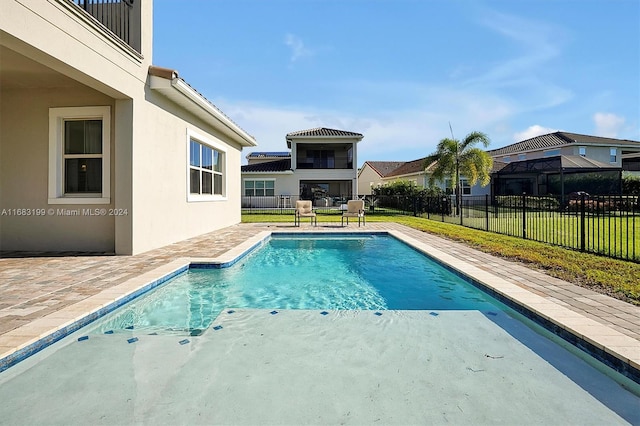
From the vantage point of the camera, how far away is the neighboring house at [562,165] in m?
25.0

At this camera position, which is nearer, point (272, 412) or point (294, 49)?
point (272, 412)

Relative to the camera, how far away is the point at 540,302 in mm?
4164

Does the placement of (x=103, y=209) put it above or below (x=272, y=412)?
above

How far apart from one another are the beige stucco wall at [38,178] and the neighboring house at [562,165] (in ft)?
79.4

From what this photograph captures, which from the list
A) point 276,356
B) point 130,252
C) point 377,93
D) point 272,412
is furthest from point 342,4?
point 272,412

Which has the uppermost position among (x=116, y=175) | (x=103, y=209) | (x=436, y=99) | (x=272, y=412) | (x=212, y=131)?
(x=436, y=99)

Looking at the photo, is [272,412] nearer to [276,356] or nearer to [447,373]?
[276,356]

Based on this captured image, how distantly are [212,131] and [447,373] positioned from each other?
10.7 metres

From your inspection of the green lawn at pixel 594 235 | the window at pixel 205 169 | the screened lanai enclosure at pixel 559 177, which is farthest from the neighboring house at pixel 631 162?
the window at pixel 205 169

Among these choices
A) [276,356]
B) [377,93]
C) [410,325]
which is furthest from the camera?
[377,93]

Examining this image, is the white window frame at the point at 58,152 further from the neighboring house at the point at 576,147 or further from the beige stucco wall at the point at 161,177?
the neighboring house at the point at 576,147

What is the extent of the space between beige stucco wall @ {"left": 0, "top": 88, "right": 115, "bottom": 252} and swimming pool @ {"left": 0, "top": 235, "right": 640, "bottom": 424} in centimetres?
490

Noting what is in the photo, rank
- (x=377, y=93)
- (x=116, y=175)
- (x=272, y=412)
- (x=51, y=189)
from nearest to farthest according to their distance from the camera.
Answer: (x=272, y=412) → (x=116, y=175) → (x=51, y=189) → (x=377, y=93)

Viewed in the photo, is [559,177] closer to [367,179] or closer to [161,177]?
[367,179]
